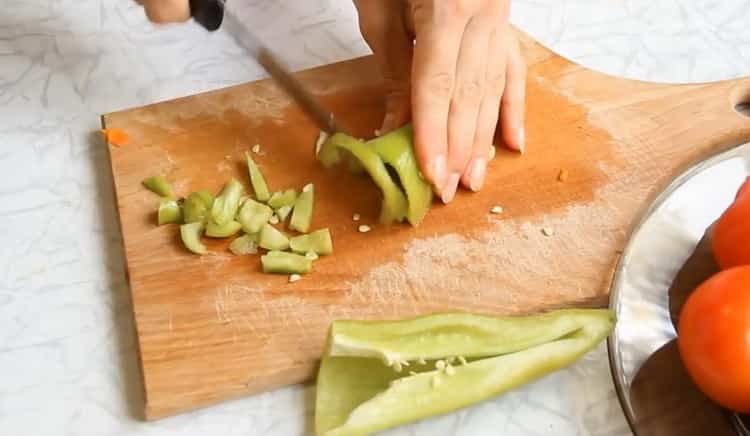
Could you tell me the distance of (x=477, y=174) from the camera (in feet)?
4.07

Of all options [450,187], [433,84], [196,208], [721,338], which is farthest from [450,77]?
[721,338]

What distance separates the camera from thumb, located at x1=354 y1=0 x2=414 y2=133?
129 cm

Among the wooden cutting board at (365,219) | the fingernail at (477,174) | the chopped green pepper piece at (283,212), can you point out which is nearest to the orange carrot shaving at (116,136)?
the wooden cutting board at (365,219)

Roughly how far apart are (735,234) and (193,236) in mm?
615

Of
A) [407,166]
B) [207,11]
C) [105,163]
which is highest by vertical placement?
[207,11]

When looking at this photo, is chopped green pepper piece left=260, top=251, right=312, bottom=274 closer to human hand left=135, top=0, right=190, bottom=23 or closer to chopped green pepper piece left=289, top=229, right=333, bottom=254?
chopped green pepper piece left=289, top=229, right=333, bottom=254

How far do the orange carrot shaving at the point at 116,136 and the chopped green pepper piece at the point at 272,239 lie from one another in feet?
0.78

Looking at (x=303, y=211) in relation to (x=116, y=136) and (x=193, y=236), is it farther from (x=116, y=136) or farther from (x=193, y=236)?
(x=116, y=136)

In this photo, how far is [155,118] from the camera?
1304mm

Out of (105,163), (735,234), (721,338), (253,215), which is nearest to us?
(721,338)

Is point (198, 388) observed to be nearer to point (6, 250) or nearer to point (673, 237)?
point (6, 250)

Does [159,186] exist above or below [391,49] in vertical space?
below

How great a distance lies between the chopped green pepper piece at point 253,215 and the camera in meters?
1.18

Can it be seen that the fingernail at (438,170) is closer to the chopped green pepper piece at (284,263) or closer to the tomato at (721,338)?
the chopped green pepper piece at (284,263)
